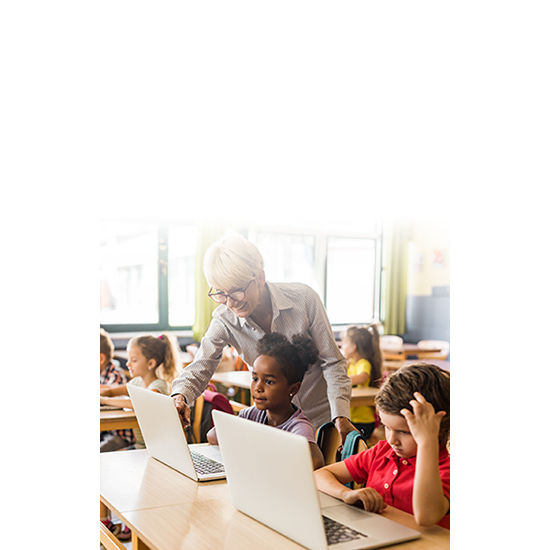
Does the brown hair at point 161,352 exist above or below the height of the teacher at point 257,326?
below

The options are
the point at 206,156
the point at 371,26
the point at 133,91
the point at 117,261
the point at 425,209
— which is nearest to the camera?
the point at 371,26

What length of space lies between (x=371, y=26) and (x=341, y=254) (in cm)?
552

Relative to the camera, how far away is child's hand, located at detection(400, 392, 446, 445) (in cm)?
114

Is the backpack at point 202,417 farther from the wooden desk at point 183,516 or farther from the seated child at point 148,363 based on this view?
the wooden desk at point 183,516

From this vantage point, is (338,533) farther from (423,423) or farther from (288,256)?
(288,256)

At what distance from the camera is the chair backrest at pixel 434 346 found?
548 cm

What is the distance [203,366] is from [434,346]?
469 centimetres

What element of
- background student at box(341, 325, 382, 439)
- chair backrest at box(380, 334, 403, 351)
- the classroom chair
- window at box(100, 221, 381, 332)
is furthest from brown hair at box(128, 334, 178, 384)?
chair backrest at box(380, 334, 403, 351)

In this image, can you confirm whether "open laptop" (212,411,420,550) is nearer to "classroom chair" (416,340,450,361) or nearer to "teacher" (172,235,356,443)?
"teacher" (172,235,356,443)

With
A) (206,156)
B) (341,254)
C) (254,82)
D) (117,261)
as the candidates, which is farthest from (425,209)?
(254,82)

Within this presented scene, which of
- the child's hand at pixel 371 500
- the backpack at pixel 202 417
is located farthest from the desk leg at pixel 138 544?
the backpack at pixel 202 417
